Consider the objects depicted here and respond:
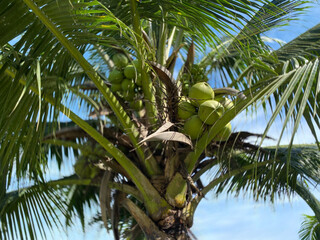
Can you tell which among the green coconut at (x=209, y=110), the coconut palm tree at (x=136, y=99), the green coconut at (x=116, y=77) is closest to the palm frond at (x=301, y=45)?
the coconut palm tree at (x=136, y=99)

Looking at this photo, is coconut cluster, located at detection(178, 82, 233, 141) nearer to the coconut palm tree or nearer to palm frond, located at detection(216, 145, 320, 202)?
the coconut palm tree

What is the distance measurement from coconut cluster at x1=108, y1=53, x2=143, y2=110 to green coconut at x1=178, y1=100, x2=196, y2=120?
1.21ft

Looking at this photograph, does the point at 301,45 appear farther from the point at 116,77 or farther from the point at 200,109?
the point at 116,77

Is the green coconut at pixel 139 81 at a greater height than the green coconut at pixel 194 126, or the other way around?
the green coconut at pixel 139 81

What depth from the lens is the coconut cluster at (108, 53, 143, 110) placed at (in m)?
2.99

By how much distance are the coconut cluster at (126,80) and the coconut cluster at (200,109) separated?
41 cm

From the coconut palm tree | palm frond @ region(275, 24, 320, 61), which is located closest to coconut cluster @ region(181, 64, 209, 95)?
the coconut palm tree

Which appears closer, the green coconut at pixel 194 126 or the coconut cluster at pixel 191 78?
the green coconut at pixel 194 126

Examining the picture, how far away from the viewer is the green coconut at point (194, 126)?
2.64 meters

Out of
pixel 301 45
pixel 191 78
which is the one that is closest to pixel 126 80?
pixel 191 78

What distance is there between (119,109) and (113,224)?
3.29 feet

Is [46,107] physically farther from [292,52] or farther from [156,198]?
[292,52]

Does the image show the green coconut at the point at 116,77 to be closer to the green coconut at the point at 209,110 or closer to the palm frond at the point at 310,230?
the green coconut at the point at 209,110

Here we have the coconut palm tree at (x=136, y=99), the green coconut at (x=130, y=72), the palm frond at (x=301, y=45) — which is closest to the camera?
the coconut palm tree at (x=136, y=99)
